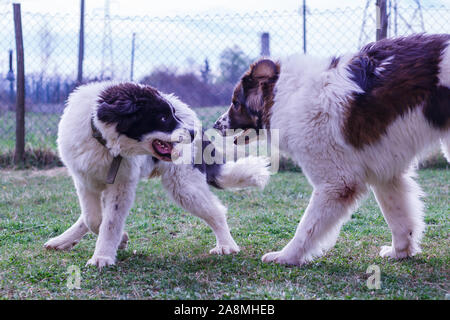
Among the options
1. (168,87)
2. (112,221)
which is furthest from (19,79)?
(112,221)

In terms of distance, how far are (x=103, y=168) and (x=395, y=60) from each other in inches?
84.2

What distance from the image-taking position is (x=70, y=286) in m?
2.82

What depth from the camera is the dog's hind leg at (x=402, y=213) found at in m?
3.43

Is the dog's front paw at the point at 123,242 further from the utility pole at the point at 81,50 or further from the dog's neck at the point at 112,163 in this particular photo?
the utility pole at the point at 81,50

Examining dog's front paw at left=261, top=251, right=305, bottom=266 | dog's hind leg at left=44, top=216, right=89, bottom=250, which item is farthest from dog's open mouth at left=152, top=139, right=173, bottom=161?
dog's front paw at left=261, top=251, right=305, bottom=266

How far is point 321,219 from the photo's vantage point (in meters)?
3.12

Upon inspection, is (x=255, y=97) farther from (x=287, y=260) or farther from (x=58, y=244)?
(x=58, y=244)

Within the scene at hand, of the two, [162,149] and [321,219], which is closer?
[321,219]

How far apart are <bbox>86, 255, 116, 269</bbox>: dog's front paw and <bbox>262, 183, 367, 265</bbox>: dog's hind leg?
3.78 ft

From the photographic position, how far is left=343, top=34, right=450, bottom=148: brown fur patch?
286 cm

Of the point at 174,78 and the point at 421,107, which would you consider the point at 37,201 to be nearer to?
the point at 174,78

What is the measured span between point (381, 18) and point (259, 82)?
3.99m

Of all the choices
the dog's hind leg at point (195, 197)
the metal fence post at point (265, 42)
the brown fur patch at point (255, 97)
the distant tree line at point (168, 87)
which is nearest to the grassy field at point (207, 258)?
the dog's hind leg at point (195, 197)

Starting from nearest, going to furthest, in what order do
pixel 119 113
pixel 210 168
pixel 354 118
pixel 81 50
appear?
1. pixel 354 118
2. pixel 119 113
3. pixel 210 168
4. pixel 81 50
